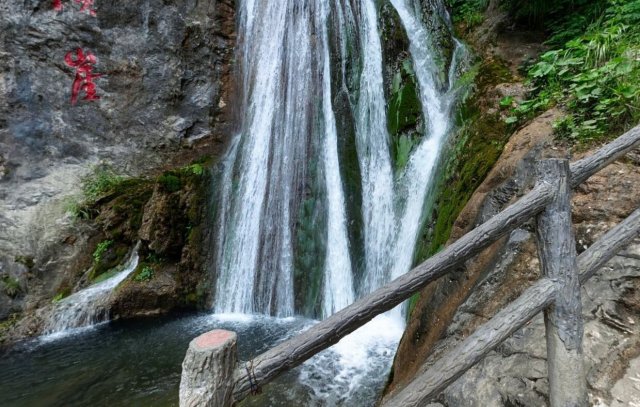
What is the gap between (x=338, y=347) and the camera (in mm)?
4480

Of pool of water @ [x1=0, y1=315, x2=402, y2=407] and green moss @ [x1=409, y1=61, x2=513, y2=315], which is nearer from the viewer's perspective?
pool of water @ [x1=0, y1=315, x2=402, y2=407]

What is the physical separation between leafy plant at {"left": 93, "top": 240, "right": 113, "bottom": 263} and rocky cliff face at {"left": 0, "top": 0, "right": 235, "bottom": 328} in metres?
0.19

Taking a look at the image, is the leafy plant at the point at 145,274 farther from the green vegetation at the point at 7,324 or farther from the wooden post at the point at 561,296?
the wooden post at the point at 561,296

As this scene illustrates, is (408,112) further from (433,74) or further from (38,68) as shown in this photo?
(38,68)

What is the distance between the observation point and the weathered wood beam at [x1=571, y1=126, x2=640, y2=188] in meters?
1.93

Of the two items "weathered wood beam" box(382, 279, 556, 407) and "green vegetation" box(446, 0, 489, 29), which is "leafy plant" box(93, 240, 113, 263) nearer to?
"weathered wood beam" box(382, 279, 556, 407)

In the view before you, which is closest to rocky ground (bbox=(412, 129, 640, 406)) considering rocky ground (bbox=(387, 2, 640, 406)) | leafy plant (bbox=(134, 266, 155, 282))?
rocky ground (bbox=(387, 2, 640, 406))

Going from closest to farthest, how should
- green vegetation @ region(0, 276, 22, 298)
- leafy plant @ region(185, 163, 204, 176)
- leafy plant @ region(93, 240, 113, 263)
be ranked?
1. green vegetation @ region(0, 276, 22, 298)
2. leafy plant @ region(93, 240, 113, 263)
3. leafy plant @ region(185, 163, 204, 176)

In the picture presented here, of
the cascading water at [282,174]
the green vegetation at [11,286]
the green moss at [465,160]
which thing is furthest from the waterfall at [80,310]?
the green moss at [465,160]

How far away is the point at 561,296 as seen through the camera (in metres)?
1.73

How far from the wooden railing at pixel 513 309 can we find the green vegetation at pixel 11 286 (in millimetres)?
7339

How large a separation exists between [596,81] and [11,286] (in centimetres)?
925

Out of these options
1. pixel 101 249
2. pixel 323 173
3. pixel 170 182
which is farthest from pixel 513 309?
pixel 101 249

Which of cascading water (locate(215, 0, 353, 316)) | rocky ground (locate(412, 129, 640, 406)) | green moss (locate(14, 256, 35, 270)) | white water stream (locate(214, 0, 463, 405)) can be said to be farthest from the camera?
green moss (locate(14, 256, 35, 270))
